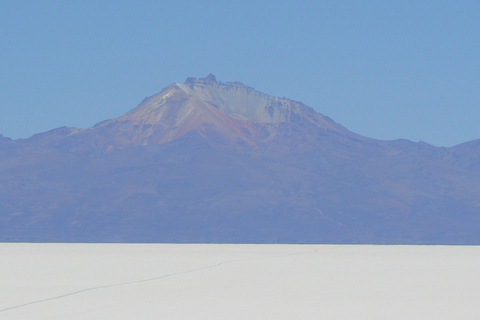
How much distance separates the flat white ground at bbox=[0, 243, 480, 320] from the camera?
1251cm

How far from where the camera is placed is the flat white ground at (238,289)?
12508 millimetres

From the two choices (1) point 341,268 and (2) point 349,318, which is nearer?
(2) point 349,318

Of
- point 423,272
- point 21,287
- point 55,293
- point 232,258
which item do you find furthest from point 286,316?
point 232,258

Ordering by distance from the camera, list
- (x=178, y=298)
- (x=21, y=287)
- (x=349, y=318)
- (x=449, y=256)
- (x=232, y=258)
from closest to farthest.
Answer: (x=349, y=318) < (x=178, y=298) < (x=21, y=287) < (x=232, y=258) < (x=449, y=256)

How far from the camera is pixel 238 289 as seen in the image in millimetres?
16094

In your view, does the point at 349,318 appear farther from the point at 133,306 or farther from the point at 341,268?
the point at 341,268

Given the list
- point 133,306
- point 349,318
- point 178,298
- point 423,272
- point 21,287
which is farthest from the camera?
point 423,272

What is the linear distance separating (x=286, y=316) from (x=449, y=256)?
18.0 metres

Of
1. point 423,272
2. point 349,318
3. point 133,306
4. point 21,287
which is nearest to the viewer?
point 349,318

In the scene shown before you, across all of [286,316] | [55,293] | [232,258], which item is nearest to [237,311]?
[286,316]

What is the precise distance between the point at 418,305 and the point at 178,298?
12.6ft

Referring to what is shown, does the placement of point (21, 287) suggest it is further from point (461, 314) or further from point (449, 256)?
point (449, 256)

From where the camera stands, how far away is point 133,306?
1312 cm

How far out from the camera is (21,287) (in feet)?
54.1
